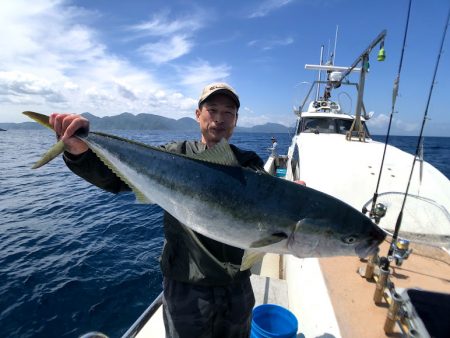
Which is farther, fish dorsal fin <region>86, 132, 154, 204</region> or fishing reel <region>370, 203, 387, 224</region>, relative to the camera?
fishing reel <region>370, 203, 387, 224</region>

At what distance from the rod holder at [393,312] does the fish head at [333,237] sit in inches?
42.2

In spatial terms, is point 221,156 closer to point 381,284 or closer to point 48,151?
point 48,151

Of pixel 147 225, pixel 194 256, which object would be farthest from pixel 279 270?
pixel 147 225

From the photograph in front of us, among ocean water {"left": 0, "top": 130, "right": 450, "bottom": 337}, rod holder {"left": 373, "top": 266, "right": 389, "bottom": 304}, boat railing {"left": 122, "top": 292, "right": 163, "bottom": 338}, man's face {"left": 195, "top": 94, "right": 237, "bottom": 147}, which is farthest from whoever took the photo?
ocean water {"left": 0, "top": 130, "right": 450, "bottom": 337}

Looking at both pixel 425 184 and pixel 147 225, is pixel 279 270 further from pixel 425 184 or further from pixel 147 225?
pixel 147 225

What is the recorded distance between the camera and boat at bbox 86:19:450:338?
293 centimetres

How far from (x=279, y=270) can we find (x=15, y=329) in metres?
6.46

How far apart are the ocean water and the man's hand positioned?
215 inches

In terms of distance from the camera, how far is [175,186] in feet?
7.96

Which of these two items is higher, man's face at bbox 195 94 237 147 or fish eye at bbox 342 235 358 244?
man's face at bbox 195 94 237 147

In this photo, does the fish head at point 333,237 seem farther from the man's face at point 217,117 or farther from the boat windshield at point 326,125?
the boat windshield at point 326,125

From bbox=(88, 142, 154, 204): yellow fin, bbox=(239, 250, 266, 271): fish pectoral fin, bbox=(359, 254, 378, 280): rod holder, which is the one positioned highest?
bbox=(88, 142, 154, 204): yellow fin

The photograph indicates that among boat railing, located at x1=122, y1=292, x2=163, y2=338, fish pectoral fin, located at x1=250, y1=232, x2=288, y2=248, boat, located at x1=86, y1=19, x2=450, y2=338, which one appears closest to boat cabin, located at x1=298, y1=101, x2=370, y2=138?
boat, located at x1=86, y1=19, x2=450, y2=338

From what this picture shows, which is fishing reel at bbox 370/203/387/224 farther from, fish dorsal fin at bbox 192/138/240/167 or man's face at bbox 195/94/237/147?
fish dorsal fin at bbox 192/138/240/167
